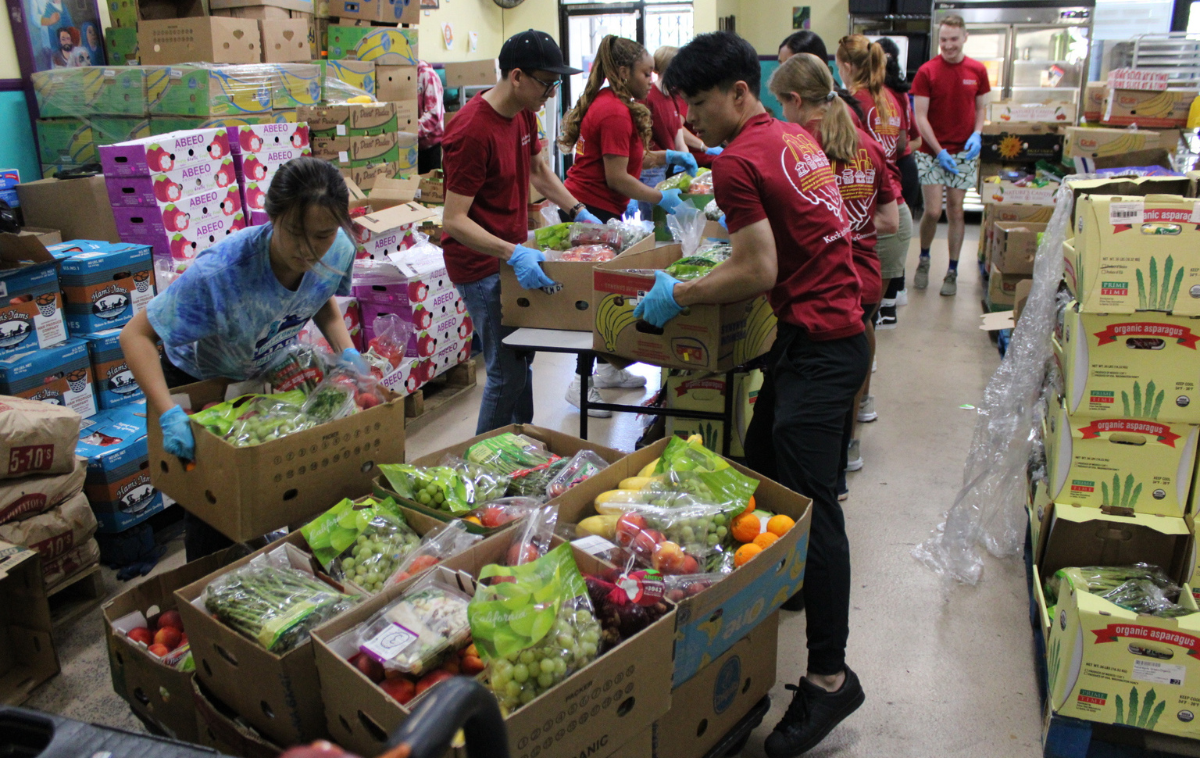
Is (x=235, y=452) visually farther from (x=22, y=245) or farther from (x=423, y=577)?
(x=22, y=245)

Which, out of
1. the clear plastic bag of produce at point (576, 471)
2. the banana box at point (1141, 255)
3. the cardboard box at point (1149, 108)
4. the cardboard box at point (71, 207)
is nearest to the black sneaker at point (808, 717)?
the clear plastic bag of produce at point (576, 471)

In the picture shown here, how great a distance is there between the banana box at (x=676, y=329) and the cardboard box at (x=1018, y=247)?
3.08 meters

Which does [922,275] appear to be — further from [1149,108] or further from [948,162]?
[1149,108]

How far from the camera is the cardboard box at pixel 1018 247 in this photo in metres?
5.10

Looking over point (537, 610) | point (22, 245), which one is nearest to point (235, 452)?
point (537, 610)

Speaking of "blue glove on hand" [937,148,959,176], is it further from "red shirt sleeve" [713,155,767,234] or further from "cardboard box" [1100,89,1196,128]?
"red shirt sleeve" [713,155,767,234]

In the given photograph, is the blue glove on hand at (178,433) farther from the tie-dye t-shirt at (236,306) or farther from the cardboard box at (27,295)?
the cardboard box at (27,295)

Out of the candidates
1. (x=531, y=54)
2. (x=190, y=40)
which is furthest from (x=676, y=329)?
(x=190, y=40)

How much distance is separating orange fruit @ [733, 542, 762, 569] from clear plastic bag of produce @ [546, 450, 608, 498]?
0.38 meters

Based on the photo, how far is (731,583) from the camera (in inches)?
65.1

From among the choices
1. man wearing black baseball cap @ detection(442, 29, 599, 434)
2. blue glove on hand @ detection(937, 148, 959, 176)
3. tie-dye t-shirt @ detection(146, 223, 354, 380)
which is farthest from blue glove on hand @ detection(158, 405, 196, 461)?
blue glove on hand @ detection(937, 148, 959, 176)

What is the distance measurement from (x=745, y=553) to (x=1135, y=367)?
124cm

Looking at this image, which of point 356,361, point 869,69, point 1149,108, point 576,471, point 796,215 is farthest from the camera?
point 1149,108

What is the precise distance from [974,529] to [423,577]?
2.09 meters
